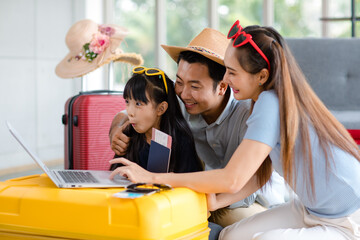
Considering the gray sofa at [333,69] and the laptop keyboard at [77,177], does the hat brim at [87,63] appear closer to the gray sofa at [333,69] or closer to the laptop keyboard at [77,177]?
the gray sofa at [333,69]

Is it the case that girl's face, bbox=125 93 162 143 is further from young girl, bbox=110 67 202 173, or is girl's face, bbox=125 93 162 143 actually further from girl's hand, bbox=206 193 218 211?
girl's hand, bbox=206 193 218 211

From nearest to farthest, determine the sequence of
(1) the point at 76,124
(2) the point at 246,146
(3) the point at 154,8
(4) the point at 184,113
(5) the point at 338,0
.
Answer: (2) the point at 246,146
(4) the point at 184,113
(1) the point at 76,124
(5) the point at 338,0
(3) the point at 154,8

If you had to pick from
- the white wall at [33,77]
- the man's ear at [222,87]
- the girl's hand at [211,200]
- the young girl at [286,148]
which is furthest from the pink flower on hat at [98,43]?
the girl's hand at [211,200]

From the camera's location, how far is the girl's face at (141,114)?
5.67 feet

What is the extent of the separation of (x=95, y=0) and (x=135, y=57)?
107 inches

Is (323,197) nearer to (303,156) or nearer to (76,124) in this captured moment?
(303,156)

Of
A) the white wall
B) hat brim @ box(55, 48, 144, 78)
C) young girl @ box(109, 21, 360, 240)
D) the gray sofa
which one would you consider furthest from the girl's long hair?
the white wall

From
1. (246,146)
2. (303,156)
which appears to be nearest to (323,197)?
(303,156)

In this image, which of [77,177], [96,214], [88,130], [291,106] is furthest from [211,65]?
[88,130]

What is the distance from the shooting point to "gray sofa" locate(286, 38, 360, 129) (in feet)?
9.54

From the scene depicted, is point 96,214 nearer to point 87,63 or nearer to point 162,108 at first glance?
point 162,108

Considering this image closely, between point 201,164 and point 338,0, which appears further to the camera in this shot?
point 338,0

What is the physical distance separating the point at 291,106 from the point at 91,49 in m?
1.91

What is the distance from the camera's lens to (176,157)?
1745 millimetres
